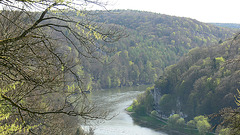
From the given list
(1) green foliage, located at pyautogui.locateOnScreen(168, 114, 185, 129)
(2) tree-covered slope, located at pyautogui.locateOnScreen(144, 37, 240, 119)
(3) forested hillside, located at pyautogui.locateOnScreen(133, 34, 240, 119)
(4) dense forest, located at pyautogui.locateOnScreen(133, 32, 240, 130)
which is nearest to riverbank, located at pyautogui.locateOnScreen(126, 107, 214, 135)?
(1) green foliage, located at pyautogui.locateOnScreen(168, 114, 185, 129)

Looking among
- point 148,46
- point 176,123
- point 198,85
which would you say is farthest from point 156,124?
point 148,46

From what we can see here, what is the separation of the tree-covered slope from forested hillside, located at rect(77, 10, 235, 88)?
27589 mm

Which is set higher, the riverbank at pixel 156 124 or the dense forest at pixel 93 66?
the dense forest at pixel 93 66

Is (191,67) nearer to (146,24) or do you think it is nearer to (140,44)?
(140,44)

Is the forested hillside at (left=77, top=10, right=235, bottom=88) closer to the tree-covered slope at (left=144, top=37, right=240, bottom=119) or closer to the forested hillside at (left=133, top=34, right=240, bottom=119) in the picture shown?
the forested hillside at (left=133, top=34, right=240, bottom=119)

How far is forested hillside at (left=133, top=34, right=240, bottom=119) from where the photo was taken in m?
36.5

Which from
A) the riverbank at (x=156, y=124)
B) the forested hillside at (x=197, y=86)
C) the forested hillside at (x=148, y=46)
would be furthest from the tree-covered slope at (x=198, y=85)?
the forested hillside at (x=148, y=46)

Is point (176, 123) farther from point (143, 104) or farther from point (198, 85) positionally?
point (143, 104)

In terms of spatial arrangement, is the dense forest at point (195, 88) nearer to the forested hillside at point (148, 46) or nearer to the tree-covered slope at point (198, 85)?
the tree-covered slope at point (198, 85)

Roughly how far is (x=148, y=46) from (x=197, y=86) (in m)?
76.8

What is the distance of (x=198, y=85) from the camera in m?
41.9

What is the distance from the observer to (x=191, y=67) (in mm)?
47062

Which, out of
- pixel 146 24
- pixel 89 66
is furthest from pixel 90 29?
pixel 146 24

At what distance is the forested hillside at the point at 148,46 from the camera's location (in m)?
90.6
